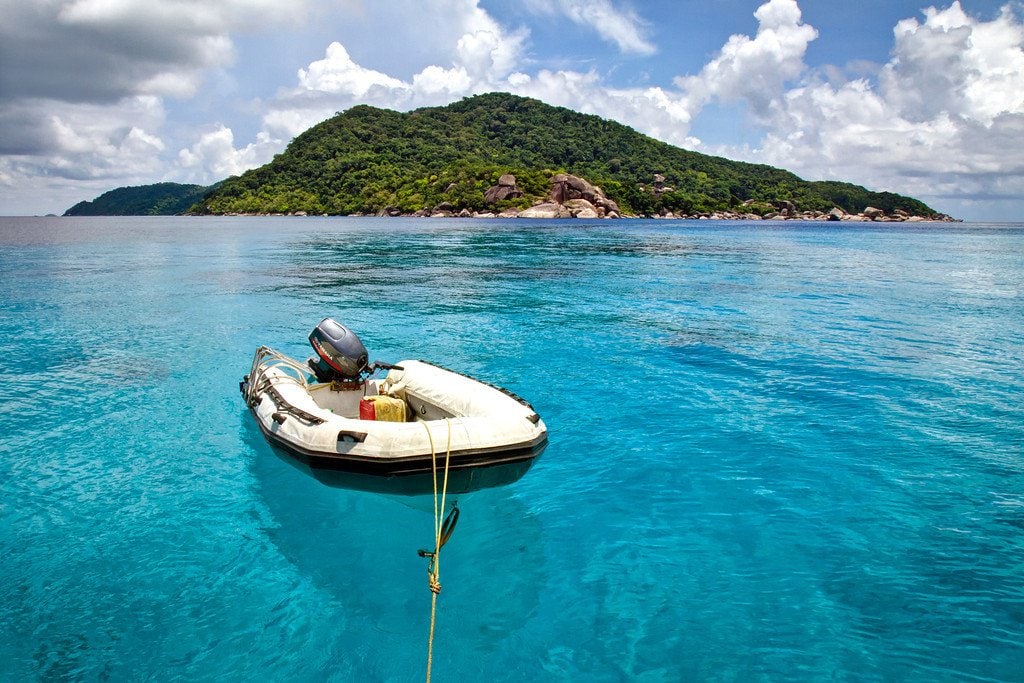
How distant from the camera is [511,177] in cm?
10812

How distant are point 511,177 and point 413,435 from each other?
352ft

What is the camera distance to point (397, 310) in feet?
61.8

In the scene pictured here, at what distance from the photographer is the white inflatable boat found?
5.61 metres

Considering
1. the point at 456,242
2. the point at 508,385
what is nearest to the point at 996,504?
the point at 508,385

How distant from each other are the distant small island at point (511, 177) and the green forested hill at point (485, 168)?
34 cm

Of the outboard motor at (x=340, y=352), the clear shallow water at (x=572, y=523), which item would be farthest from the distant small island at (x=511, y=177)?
the outboard motor at (x=340, y=352)

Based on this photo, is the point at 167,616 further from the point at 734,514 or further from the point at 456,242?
the point at 456,242

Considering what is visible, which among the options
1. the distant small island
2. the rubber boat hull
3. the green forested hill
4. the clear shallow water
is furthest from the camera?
the green forested hill

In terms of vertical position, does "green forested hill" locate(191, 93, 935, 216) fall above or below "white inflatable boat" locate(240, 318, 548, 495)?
above

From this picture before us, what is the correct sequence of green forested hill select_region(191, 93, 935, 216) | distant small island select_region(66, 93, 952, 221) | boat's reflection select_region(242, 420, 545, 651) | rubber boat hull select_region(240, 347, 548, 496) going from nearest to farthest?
boat's reflection select_region(242, 420, 545, 651) → rubber boat hull select_region(240, 347, 548, 496) → distant small island select_region(66, 93, 952, 221) → green forested hill select_region(191, 93, 935, 216)

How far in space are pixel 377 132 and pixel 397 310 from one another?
494 feet

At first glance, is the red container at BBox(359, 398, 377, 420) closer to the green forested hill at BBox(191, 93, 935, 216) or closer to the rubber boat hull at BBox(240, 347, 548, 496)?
the rubber boat hull at BBox(240, 347, 548, 496)

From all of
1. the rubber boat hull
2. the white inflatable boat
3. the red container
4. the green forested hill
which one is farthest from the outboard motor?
the green forested hill

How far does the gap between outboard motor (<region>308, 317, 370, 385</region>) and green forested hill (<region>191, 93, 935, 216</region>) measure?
332ft
